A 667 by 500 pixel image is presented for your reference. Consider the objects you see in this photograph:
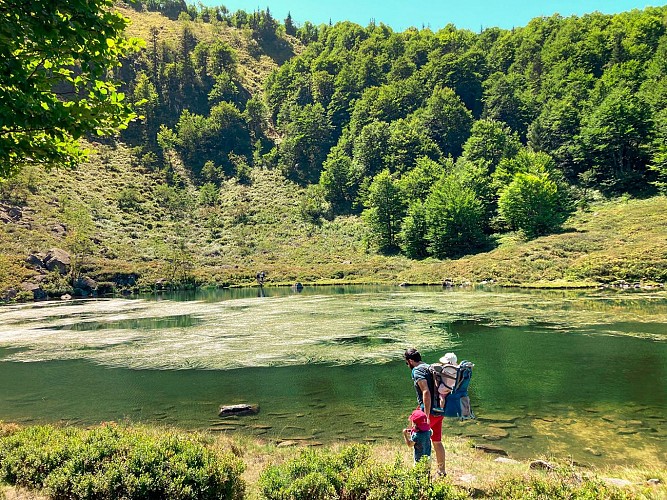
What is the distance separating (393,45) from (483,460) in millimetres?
206175

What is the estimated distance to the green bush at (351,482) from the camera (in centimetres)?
589

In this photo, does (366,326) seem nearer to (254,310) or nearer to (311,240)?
(254,310)

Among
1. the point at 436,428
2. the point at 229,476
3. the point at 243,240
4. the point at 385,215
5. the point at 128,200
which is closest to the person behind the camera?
the point at 229,476

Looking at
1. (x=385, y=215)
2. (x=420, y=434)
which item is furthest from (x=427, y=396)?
(x=385, y=215)

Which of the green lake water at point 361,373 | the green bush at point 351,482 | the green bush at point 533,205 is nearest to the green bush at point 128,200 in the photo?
the green lake water at point 361,373

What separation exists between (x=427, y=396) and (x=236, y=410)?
365 inches

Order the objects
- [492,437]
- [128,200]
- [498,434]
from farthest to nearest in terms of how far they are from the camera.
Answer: [128,200]
[498,434]
[492,437]

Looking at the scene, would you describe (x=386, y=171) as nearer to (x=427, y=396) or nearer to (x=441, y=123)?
(x=441, y=123)

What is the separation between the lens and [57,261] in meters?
70.4

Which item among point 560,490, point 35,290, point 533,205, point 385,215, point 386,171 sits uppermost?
point 386,171

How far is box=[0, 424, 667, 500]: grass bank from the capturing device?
6.14 metres

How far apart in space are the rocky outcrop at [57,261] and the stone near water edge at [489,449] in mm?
76494

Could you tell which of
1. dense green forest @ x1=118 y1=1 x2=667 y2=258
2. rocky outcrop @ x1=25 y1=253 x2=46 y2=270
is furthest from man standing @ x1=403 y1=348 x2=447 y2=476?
rocky outcrop @ x1=25 y1=253 x2=46 y2=270

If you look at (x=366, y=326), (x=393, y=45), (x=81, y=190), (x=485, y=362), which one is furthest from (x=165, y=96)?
(x=485, y=362)
